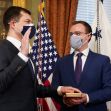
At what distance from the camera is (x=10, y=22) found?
2297 mm

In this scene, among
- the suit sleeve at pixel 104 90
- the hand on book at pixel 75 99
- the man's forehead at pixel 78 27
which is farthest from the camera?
the man's forehead at pixel 78 27

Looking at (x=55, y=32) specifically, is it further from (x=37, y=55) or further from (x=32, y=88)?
(x=32, y=88)

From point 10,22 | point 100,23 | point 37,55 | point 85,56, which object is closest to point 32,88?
point 10,22

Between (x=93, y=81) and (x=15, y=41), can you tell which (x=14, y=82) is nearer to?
(x=15, y=41)

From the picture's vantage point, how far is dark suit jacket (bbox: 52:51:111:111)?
2.56m

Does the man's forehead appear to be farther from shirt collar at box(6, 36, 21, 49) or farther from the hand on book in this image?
shirt collar at box(6, 36, 21, 49)

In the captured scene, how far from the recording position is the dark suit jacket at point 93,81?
256cm

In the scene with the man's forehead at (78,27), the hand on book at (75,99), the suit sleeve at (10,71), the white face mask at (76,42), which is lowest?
the hand on book at (75,99)

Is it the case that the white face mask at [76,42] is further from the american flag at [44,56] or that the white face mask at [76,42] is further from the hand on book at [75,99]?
the american flag at [44,56]

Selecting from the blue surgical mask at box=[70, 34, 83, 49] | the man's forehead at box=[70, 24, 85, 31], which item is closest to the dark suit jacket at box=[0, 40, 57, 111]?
the blue surgical mask at box=[70, 34, 83, 49]

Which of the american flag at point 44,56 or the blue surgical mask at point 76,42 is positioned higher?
the blue surgical mask at point 76,42

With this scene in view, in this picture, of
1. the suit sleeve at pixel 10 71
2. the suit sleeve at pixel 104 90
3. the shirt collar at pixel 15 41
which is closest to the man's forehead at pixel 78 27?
the suit sleeve at pixel 104 90

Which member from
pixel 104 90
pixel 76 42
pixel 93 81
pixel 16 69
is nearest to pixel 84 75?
pixel 93 81

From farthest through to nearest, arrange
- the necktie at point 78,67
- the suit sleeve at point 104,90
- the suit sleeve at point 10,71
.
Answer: the necktie at point 78,67 < the suit sleeve at point 104,90 < the suit sleeve at point 10,71
